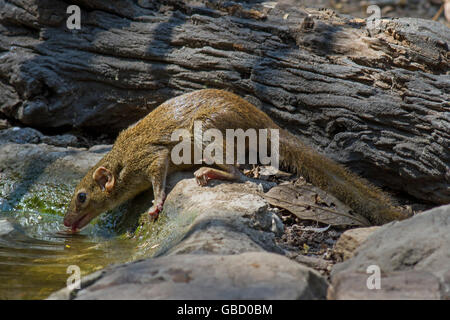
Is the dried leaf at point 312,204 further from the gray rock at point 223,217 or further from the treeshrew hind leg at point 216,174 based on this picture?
the treeshrew hind leg at point 216,174

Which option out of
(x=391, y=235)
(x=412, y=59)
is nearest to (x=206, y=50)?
(x=412, y=59)

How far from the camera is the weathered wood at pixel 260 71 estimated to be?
5297mm

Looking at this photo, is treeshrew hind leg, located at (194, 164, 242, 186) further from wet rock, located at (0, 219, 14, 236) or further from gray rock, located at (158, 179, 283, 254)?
wet rock, located at (0, 219, 14, 236)

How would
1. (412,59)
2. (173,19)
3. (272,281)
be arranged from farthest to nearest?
(173,19) < (412,59) < (272,281)

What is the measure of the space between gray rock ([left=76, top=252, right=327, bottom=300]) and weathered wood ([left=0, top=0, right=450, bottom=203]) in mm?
2934

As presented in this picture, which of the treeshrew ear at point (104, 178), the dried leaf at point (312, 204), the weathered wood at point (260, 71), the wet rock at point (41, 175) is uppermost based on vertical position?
the weathered wood at point (260, 71)

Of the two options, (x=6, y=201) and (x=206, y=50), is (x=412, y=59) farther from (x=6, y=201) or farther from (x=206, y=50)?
(x=6, y=201)

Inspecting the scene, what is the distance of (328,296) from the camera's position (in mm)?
2738

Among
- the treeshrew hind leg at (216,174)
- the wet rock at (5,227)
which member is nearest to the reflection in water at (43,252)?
the wet rock at (5,227)

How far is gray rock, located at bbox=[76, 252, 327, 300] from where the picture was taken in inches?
99.3

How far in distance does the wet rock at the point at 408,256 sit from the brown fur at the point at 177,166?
1.36 meters

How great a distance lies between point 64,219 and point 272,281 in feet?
11.5

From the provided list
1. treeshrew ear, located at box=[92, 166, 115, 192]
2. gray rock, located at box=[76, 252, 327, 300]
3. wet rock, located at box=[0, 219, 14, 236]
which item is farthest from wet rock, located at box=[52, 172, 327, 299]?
wet rock, located at box=[0, 219, 14, 236]

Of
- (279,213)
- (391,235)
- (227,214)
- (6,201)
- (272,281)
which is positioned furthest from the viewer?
(6,201)
